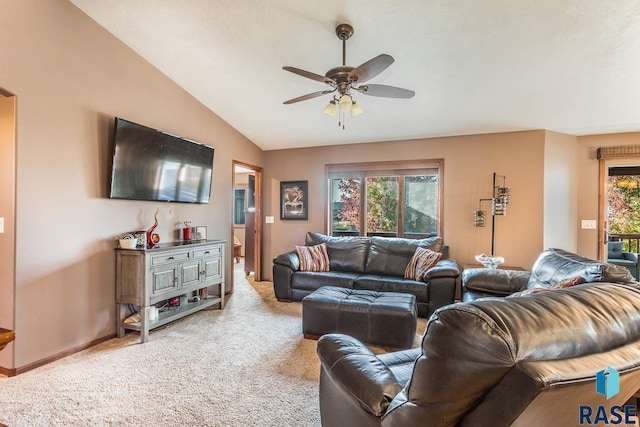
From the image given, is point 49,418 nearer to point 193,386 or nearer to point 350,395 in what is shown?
point 193,386

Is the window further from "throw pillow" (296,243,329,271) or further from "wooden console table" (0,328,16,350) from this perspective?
"wooden console table" (0,328,16,350)

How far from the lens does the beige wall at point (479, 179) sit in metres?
4.26

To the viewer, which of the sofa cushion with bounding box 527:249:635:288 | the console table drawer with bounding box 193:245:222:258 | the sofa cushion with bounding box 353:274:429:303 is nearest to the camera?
the sofa cushion with bounding box 527:249:635:288

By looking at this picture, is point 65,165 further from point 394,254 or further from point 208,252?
point 394,254

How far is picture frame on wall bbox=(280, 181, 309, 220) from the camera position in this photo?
5.54 m

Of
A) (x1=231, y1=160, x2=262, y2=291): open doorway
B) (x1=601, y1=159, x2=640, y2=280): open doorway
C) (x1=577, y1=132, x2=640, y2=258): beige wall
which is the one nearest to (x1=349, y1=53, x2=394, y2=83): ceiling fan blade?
(x1=231, y1=160, x2=262, y2=291): open doorway

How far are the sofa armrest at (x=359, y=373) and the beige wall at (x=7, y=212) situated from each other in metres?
2.59

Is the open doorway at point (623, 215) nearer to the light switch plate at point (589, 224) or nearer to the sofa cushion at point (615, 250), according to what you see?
the sofa cushion at point (615, 250)

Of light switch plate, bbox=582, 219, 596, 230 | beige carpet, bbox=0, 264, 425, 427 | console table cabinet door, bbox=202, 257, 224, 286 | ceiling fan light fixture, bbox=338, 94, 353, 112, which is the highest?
ceiling fan light fixture, bbox=338, 94, 353, 112

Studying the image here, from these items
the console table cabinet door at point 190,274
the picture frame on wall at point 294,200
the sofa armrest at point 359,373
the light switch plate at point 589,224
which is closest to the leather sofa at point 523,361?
the sofa armrest at point 359,373

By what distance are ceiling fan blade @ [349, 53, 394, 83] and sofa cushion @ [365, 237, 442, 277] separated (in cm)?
273

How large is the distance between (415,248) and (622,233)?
12.3 ft

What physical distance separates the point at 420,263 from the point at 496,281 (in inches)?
44.1

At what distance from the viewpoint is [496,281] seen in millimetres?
3070
